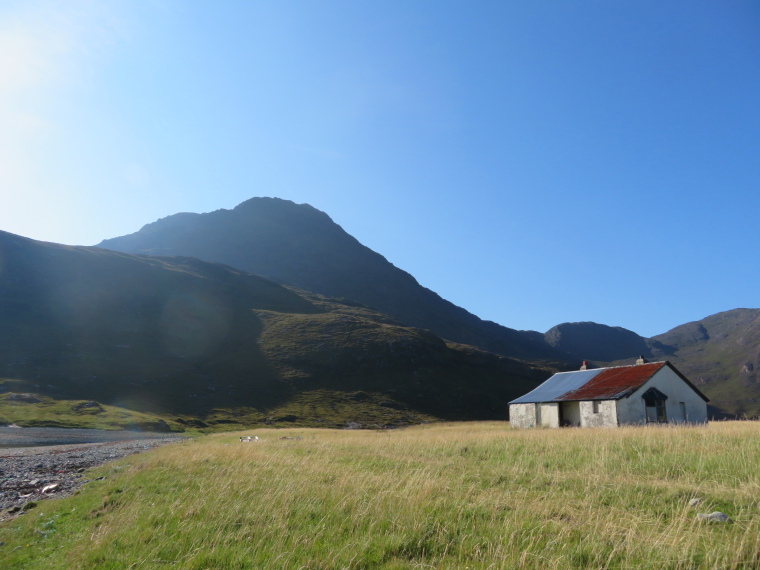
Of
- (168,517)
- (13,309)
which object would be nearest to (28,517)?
(168,517)

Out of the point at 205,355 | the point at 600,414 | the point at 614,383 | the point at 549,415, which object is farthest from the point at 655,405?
the point at 205,355

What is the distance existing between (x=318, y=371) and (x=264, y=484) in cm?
11319

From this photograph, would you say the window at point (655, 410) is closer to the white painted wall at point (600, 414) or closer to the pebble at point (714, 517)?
the white painted wall at point (600, 414)

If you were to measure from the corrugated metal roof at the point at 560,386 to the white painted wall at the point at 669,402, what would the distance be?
22.3 ft

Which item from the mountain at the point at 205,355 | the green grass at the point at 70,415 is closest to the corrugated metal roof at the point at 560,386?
the mountain at the point at 205,355

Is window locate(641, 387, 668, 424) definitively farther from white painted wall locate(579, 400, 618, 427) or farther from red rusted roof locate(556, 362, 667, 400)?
white painted wall locate(579, 400, 618, 427)

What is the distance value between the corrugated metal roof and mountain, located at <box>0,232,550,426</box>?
44.6 m

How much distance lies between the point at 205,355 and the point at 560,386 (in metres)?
102

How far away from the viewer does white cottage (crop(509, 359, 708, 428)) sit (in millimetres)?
39812

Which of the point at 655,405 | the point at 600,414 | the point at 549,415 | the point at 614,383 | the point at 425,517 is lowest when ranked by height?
the point at 549,415

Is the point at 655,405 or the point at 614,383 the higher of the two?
the point at 614,383

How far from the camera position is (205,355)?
12700cm

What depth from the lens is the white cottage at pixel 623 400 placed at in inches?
1567

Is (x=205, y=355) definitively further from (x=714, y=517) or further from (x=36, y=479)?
(x=714, y=517)
